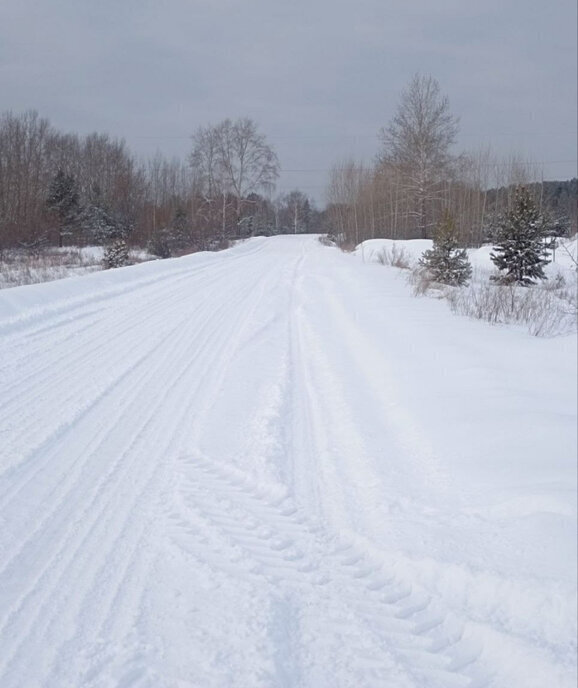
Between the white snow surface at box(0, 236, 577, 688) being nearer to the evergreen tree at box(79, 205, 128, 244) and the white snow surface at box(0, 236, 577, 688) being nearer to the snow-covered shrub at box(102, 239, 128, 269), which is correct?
the snow-covered shrub at box(102, 239, 128, 269)

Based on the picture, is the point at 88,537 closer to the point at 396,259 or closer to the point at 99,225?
the point at 396,259

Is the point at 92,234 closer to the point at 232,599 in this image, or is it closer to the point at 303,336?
the point at 303,336

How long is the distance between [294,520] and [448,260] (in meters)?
15.0

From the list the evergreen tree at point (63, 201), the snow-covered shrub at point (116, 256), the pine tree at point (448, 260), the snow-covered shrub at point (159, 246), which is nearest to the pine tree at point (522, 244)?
the pine tree at point (448, 260)

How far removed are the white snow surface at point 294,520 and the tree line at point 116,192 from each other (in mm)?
30990

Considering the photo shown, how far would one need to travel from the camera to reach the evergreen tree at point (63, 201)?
143 ft

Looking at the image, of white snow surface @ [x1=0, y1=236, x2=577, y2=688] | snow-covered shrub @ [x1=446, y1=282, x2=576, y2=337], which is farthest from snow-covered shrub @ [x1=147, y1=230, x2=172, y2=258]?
white snow surface @ [x1=0, y1=236, x2=577, y2=688]

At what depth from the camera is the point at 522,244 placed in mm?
19031

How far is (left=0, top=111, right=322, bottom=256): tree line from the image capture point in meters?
39.9

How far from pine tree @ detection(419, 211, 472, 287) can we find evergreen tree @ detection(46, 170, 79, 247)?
33514 millimetres

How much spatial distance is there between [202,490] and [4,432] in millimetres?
2019

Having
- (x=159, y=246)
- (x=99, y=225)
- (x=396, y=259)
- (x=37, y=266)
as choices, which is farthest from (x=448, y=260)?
(x=99, y=225)

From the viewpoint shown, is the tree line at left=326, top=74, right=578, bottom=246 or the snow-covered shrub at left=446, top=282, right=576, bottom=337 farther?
the tree line at left=326, top=74, right=578, bottom=246

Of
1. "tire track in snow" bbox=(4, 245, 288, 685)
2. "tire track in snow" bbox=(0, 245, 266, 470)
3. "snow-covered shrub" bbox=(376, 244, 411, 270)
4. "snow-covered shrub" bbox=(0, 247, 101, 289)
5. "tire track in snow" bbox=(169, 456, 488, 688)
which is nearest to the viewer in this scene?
"tire track in snow" bbox=(169, 456, 488, 688)
